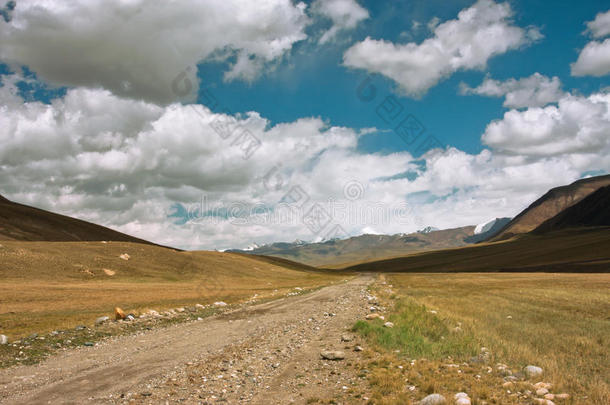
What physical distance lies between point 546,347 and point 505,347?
134 inches

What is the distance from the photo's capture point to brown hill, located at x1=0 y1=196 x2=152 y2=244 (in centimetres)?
12575

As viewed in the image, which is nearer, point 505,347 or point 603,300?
point 505,347

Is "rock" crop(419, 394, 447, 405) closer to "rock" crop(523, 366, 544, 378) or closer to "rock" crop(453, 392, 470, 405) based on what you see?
"rock" crop(453, 392, 470, 405)

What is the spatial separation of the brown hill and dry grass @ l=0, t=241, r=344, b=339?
5504cm

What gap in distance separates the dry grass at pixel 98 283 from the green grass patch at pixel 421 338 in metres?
21.1

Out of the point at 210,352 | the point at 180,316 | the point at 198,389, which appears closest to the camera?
the point at 198,389

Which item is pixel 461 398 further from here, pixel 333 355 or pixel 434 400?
pixel 333 355

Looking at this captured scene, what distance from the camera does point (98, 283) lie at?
6259 cm

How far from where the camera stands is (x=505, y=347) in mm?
15086

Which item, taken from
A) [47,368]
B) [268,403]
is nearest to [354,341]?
[268,403]

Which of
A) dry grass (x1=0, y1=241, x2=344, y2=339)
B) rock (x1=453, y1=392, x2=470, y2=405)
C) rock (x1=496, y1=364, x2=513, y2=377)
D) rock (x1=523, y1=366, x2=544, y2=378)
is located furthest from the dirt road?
dry grass (x1=0, y1=241, x2=344, y2=339)

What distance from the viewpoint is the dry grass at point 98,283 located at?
3163cm

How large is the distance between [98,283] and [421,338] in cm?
6472

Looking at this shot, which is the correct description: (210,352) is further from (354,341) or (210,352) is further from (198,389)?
(354,341)
